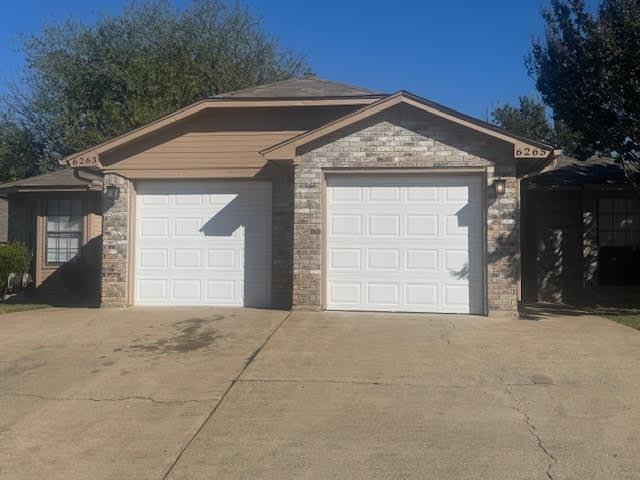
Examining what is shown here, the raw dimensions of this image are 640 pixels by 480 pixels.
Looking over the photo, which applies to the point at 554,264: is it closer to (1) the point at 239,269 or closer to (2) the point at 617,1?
(2) the point at 617,1

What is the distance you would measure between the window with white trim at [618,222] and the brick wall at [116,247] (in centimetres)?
1045

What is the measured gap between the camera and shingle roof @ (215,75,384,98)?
11867mm

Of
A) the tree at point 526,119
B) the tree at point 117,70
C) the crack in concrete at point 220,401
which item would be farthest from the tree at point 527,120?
the crack in concrete at point 220,401

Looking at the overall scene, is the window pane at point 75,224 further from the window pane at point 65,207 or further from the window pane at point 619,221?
the window pane at point 619,221

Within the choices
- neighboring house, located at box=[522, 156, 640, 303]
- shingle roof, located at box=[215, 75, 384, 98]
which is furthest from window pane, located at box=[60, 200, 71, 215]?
neighboring house, located at box=[522, 156, 640, 303]

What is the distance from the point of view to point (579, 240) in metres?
13.7

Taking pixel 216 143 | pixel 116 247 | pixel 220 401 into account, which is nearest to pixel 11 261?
pixel 116 247

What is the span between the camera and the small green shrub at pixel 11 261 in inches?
553

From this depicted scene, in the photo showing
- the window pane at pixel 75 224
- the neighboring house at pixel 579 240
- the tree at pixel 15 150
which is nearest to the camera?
the neighboring house at pixel 579 240

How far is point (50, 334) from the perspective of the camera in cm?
902

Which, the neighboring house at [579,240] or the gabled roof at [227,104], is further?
the neighboring house at [579,240]

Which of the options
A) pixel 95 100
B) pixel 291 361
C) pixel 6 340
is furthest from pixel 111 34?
pixel 291 361

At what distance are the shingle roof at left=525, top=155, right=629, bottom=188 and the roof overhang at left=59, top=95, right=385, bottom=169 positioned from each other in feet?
14.7

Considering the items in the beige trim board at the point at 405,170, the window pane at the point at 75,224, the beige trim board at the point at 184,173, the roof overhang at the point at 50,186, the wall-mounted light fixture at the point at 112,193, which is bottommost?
the window pane at the point at 75,224
